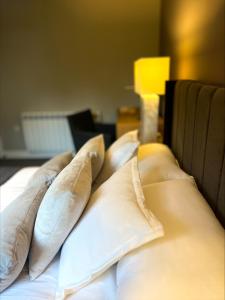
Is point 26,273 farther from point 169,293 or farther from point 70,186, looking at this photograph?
point 169,293

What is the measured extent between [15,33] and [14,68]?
0.47 metres

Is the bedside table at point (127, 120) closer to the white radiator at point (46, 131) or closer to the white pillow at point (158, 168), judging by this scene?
the white radiator at point (46, 131)

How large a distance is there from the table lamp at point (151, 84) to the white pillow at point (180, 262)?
1.32 metres

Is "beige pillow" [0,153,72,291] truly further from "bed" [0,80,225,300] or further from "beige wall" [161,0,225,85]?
"beige wall" [161,0,225,85]

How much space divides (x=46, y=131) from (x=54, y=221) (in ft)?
9.51

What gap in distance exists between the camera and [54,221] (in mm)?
889

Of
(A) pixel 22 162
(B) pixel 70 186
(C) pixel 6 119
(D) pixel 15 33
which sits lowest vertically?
(A) pixel 22 162

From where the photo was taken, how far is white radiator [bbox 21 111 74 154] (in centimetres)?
357

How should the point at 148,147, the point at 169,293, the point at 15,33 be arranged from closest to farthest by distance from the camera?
the point at 169,293
the point at 148,147
the point at 15,33

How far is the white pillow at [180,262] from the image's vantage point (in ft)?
2.00

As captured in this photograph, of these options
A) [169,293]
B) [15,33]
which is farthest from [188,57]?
[15,33]

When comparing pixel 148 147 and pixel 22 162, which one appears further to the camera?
pixel 22 162

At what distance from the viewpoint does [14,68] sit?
11.4 feet

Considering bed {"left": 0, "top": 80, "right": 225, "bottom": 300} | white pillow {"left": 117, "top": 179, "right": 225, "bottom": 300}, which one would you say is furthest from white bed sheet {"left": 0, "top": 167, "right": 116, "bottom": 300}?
white pillow {"left": 117, "top": 179, "right": 225, "bottom": 300}
